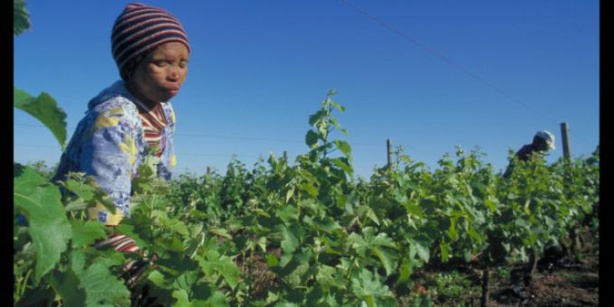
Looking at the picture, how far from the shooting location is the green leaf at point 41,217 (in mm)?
736

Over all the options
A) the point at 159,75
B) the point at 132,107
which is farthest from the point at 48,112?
the point at 159,75

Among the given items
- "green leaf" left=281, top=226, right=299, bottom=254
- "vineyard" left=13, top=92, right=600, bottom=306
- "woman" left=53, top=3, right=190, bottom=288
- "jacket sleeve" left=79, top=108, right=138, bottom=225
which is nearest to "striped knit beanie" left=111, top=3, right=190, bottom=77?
"woman" left=53, top=3, right=190, bottom=288

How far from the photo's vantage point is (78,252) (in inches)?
40.1

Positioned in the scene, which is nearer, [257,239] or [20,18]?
[20,18]

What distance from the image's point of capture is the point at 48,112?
0.68 m

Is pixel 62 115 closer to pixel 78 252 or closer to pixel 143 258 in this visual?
pixel 78 252

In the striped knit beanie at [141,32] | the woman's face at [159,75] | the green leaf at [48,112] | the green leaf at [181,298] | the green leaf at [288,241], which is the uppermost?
the striped knit beanie at [141,32]

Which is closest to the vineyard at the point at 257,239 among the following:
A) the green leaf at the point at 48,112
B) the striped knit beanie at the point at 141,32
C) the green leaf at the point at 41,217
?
the green leaf at the point at 41,217

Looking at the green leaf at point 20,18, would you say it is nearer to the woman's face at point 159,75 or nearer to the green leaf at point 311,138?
the woman's face at point 159,75

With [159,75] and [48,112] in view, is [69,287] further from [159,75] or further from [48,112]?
[159,75]

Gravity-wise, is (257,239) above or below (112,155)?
below

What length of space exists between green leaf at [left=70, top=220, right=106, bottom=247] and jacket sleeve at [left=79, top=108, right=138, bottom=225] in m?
0.62

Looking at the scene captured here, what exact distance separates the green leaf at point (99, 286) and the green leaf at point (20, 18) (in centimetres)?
50

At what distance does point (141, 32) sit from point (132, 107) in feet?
1.01
